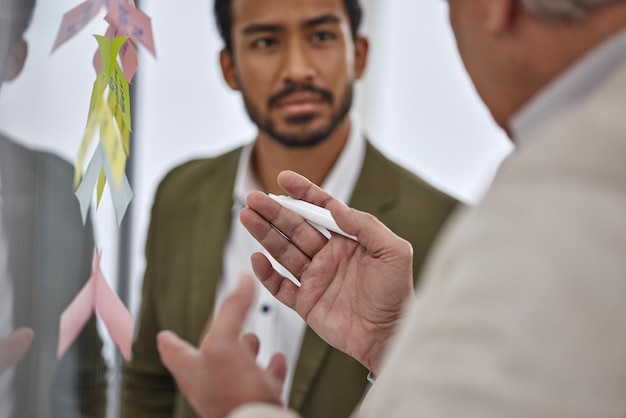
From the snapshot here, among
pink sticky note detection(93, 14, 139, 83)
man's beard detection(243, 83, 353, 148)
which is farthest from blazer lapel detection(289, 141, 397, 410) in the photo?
pink sticky note detection(93, 14, 139, 83)

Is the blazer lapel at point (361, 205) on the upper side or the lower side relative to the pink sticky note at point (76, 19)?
lower

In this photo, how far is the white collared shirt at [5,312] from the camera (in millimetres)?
812

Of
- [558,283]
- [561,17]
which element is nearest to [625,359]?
[558,283]

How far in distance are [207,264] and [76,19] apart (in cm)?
111

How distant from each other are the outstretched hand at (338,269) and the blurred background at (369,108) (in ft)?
3.51

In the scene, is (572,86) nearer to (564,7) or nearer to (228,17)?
(564,7)

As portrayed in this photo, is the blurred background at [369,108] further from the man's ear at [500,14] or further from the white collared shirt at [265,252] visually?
the man's ear at [500,14]

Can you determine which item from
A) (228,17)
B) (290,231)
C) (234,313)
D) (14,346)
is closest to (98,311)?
(14,346)

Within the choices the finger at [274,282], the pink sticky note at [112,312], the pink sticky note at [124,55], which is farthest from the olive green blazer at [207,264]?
the pink sticky note at [124,55]

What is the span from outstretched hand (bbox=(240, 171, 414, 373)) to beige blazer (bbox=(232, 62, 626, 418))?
1.55 ft

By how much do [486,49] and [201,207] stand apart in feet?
4.82

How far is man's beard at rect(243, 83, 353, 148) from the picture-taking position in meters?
1.98

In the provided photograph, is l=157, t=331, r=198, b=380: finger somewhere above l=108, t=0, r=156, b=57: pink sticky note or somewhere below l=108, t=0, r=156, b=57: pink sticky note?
below

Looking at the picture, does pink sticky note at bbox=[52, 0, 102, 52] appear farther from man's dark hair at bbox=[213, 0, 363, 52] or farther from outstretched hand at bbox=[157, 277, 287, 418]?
man's dark hair at bbox=[213, 0, 363, 52]
